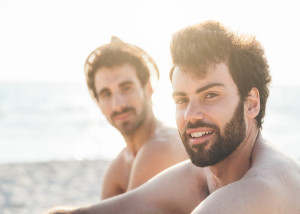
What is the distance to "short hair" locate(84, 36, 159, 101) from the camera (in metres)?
3.60

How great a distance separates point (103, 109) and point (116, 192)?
0.77 metres

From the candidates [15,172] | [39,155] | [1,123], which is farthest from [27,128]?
[15,172]

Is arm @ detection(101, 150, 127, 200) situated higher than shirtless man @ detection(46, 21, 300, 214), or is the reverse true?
shirtless man @ detection(46, 21, 300, 214)

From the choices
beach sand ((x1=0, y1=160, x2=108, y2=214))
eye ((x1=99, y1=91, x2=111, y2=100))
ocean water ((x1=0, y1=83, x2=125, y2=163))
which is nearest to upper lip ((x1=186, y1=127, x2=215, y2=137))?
eye ((x1=99, y1=91, x2=111, y2=100))

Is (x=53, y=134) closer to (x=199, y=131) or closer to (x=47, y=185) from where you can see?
(x=47, y=185)

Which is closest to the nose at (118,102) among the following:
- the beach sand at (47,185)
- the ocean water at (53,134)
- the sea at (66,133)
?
the beach sand at (47,185)

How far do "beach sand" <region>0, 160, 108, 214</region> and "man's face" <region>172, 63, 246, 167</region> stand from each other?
485 cm

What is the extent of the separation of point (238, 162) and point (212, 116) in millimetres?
274

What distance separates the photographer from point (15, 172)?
8734 millimetres

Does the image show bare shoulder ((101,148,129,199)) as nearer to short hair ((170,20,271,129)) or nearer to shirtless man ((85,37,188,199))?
shirtless man ((85,37,188,199))

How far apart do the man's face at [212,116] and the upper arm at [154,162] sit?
123cm

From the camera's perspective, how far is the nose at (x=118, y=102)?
3.41m

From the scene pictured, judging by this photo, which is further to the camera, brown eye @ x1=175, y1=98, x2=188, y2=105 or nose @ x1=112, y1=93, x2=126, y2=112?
nose @ x1=112, y1=93, x2=126, y2=112

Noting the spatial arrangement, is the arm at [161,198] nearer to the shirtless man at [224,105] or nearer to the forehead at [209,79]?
the shirtless man at [224,105]
